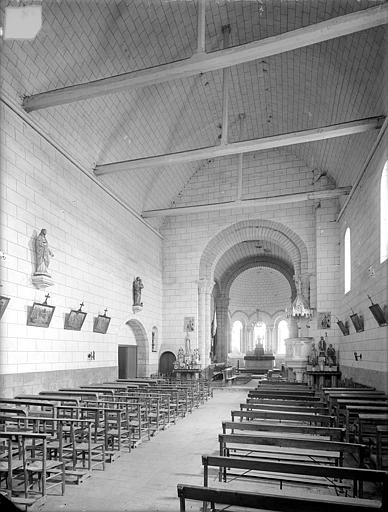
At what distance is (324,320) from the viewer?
18.9 metres

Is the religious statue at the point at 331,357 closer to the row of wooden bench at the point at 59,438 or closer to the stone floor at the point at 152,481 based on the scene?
the row of wooden bench at the point at 59,438

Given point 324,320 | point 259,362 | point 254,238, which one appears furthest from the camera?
point 259,362

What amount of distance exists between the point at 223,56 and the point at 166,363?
14697mm

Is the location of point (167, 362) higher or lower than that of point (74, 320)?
lower

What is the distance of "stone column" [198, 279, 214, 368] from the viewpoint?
69.0 feet

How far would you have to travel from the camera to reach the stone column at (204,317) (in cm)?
2103

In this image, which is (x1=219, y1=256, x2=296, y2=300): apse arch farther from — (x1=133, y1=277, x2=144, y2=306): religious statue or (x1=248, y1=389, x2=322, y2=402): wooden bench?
(x1=248, y1=389, x2=322, y2=402): wooden bench

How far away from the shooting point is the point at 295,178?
20312 mm

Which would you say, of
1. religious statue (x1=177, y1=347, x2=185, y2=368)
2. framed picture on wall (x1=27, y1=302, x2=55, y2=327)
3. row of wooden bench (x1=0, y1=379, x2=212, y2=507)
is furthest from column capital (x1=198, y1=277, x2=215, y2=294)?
framed picture on wall (x1=27, y1=302, x2=55, y2=327)

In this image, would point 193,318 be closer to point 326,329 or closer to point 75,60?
point 326,329

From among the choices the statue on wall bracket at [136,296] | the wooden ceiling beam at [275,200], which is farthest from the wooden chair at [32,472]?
the wooden ceiling beam at [275,200]

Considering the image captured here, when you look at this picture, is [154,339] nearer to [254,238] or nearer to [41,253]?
[254,238]

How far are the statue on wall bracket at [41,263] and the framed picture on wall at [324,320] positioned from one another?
11903 mm

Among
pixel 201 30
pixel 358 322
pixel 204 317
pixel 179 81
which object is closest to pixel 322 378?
pixel 358 322
